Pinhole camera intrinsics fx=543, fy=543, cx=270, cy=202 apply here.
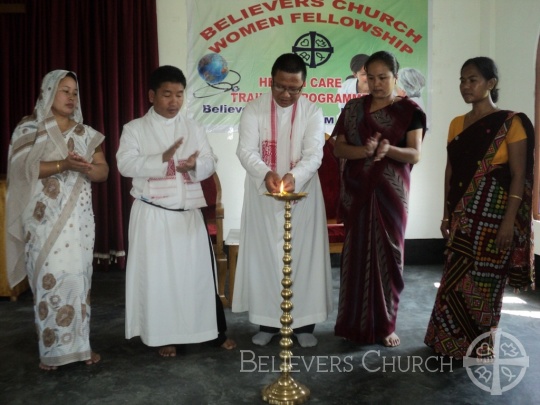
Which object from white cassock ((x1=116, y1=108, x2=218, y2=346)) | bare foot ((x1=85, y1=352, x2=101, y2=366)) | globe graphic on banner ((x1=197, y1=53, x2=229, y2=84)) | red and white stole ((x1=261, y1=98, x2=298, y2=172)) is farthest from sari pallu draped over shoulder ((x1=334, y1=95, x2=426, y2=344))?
globe graphic on banner ((x1=197, y1=53, x2=229, y2=84))

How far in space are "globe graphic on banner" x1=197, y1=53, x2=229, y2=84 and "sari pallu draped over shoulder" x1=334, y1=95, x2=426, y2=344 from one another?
2202mm

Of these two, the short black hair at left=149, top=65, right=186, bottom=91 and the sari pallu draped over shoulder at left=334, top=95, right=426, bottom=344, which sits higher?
the short black hair at left=149, top=65, right=186, bottom=91

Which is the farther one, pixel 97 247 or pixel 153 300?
pixel 97 247

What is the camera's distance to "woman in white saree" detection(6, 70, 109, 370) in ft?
8.83

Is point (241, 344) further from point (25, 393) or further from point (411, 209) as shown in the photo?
point (411, 209)

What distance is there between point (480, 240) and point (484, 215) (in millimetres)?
127

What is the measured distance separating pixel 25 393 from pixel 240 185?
3.01m

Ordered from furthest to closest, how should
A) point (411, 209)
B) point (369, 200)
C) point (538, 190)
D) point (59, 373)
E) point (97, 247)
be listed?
point (411, 209), point (97, 247), point (538, 190), point (369, 200), point (59, 373)

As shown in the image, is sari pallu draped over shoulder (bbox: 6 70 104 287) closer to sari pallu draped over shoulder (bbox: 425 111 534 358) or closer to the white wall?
sari pallu draped over shoulder (bbox: 425 111 534 358)

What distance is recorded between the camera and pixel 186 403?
240 centimetres

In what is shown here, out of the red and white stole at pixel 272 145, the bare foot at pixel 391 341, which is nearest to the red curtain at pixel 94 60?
the red and white stole at pixel 272 145

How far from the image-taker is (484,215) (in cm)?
270

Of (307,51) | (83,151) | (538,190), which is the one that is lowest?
(538,190)

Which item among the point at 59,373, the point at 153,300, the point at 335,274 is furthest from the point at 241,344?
the point at 335,274
